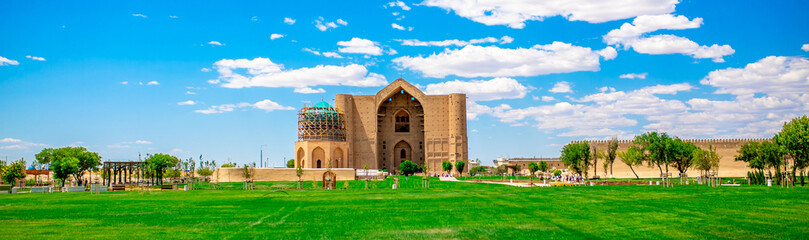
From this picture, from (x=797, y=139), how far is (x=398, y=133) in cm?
5667

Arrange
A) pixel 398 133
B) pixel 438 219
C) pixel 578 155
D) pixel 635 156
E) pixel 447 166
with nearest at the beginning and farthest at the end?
pixel 438 219
pixel 578 155
pixel 635 156
pixel 447 166
pixel 398 133

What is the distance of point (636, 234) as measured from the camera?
11.7 m

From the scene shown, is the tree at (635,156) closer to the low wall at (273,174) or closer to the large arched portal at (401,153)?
the low wall at (273,174)

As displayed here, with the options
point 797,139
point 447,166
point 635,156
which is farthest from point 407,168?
point 797,139

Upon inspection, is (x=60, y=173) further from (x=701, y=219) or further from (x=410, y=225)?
(x=701, y=219)

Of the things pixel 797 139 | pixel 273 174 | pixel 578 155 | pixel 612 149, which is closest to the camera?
pixel 797 139

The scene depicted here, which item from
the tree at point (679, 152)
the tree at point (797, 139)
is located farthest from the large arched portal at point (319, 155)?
the tree at point (797, 139)

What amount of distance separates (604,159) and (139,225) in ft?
169

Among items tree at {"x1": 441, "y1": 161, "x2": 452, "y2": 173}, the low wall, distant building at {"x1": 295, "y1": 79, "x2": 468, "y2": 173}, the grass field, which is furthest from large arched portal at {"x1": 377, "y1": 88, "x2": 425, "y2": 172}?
the grass field

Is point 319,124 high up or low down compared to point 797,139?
up

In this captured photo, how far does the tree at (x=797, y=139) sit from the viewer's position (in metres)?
29.3

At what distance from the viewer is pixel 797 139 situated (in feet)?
97.0

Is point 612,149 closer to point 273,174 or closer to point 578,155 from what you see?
point 578,155

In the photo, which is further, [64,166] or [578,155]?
[578,155]
